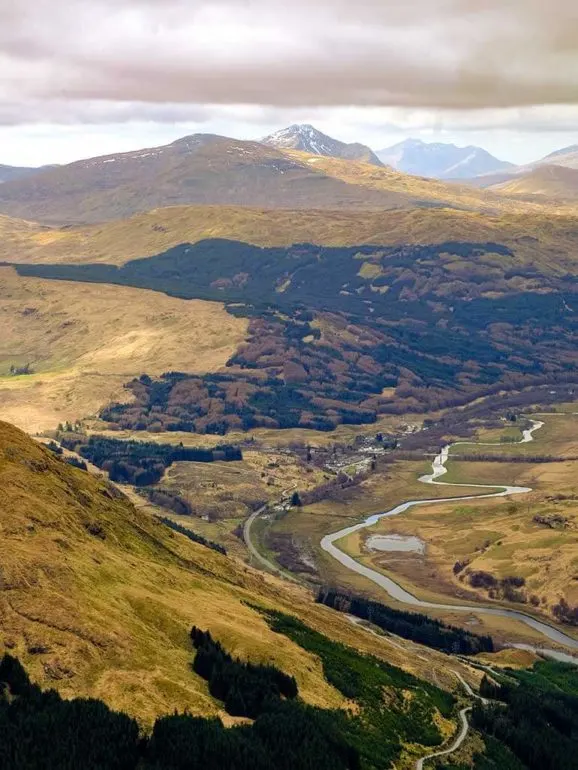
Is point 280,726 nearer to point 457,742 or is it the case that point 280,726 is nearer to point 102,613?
point 102,613

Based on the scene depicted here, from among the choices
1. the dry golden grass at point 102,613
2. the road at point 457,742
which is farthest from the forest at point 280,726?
the dry golden grass at point 102,613

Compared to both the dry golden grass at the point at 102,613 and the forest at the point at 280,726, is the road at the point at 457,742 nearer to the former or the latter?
the forest at the point at 280,726

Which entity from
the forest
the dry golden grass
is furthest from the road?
the dry golden grass

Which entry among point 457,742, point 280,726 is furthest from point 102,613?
point 457,742

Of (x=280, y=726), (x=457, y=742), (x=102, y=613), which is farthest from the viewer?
(x=457, y=742)

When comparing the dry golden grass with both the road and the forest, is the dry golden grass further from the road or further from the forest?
the road

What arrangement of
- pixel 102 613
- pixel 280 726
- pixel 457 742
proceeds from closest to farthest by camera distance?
pixel 280 726 → pixel 102 613 → pixel 457 742

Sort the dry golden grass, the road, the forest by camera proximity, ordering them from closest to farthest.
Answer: the forest < the dry golden grass < the road

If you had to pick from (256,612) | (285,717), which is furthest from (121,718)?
(256,612)

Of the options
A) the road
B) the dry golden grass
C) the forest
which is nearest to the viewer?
the forest
